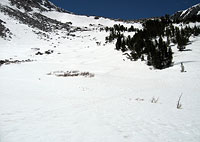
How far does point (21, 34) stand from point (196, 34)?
41113 mm

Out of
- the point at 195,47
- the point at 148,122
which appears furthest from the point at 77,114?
the point at 195,47

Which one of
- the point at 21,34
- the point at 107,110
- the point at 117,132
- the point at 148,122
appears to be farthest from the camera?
the point at 21,34

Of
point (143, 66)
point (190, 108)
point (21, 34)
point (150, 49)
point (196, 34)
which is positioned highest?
point (21, 34)

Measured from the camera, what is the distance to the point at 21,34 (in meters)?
41.1

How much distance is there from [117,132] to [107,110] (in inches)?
72.4

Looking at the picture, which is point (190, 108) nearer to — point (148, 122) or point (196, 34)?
point (148, 122)

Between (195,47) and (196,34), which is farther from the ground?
(196,34)

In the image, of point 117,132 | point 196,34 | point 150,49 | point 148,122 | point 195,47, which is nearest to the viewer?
point 117,132

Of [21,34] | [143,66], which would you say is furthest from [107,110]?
[21,34]

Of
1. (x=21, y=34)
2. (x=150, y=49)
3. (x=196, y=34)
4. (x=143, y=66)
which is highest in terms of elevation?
(x=21, y=34)

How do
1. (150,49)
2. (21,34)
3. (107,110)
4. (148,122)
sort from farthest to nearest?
(21,34) → (150,49) → (107,110) → (148,122)

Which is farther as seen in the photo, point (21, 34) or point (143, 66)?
point (21, 34)

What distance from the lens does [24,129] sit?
147 inches

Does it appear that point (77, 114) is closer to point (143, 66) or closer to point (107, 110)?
point (107, 110)
